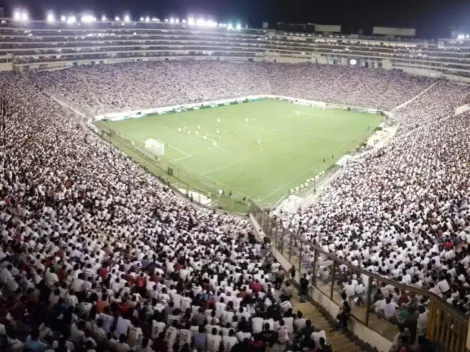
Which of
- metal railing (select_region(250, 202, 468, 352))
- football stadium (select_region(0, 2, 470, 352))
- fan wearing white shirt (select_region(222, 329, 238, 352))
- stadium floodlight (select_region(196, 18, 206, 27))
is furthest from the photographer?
stadium floodlight (select_region(196, 18, 206, 27))

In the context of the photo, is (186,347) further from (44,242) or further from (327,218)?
(327,218)

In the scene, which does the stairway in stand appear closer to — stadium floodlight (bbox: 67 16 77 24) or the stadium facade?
the stadium facade

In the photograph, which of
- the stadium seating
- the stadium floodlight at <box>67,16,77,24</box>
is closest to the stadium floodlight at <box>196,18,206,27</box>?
the stadium floodlight at <box>67,16,77,24</box>

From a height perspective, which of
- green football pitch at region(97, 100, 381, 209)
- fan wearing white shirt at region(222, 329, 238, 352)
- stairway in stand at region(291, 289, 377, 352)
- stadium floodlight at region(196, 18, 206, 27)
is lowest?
green football pitch at region(97, 100, 381, 209)

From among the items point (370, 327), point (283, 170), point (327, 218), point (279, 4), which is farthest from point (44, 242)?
point (279, 4)

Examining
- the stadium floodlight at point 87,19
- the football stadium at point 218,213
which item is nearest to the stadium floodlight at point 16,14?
the football stadium at point 218,213

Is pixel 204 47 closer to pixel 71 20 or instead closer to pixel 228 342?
pixel 71 20

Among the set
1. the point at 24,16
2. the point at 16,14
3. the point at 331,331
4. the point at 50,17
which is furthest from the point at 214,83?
the point at 331,331
